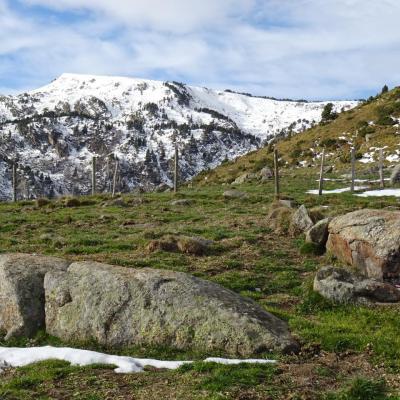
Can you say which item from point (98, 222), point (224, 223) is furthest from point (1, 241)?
point (224, 223)

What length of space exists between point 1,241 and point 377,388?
65.3ft

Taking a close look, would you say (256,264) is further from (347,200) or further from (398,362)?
(347,200)

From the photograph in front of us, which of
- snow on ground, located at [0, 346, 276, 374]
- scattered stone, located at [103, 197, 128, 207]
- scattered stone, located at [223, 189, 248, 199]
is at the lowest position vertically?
snow on ground, located at [0, 346, 276, 374]

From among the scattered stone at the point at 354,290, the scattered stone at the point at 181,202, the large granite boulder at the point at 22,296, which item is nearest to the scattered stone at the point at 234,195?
the scattered stone at the point at 181,202

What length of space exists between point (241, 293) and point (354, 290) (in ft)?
12.0

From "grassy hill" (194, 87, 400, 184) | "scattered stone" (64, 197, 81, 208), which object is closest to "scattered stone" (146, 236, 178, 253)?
"scattered stone" (64, 197, 81, 208)

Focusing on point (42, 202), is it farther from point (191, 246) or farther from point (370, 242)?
point (370, 242)

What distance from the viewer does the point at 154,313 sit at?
1302 cm

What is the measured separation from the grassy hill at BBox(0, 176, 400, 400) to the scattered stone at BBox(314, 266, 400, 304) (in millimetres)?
376

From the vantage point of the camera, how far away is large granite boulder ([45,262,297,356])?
12.3m

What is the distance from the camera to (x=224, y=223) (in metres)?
28.6

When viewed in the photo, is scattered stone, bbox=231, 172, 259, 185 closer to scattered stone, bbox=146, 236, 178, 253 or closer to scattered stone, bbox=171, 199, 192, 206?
scattered stone, bbox=171, 199, 192, 206

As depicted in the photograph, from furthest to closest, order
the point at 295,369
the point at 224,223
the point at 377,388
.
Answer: the point at 224,223 < the point at 295,369 < the point at 377,388

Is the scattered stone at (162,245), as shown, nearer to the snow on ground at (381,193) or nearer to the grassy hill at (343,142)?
the snow on ground at (381,193)
